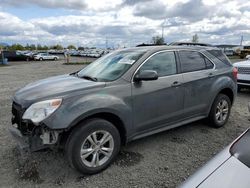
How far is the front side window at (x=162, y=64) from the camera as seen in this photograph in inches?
160

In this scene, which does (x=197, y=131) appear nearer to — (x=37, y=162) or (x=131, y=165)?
(x=131, y=165)

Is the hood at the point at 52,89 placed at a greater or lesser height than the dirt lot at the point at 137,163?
greater

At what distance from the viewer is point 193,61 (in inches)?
185

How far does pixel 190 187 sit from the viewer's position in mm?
1639

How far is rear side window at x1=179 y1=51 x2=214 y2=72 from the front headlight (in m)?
2.33

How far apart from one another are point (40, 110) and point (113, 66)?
144cm

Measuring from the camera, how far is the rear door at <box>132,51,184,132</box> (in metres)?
3.82

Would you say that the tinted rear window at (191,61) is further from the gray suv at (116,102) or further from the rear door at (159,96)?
the rear door at (159,96)

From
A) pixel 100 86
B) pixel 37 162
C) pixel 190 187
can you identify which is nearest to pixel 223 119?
pixel 100 86

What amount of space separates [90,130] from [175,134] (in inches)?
83.6

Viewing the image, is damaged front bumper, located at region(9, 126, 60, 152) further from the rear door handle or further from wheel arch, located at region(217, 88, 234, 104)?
wheel arch, located at region(217, 88, 234, 104)

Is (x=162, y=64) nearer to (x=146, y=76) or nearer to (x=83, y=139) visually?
(x=146, y=76)

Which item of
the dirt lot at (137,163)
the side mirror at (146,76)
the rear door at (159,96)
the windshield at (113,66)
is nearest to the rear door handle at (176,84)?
the rear door at (159,96)

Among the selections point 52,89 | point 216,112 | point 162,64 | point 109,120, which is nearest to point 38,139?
point 52,89
